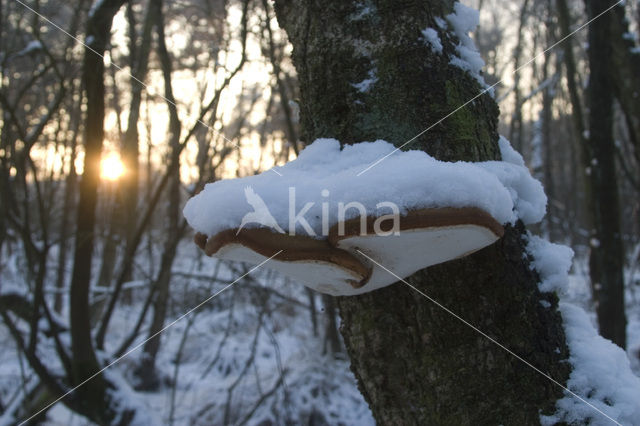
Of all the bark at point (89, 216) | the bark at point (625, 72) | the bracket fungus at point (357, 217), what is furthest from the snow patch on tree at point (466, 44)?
the bark at point (625, 72)

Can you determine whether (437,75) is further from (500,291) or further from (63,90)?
(63,90)

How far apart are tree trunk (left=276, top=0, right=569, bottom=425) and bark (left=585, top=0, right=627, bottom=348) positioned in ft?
9.43

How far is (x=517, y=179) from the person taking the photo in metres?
0.92

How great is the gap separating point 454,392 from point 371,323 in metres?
0.22

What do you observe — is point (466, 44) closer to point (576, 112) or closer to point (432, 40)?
point (432, 40)

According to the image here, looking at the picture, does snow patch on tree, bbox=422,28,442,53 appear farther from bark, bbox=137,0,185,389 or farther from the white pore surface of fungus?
bark, bbox=137,0,185,389

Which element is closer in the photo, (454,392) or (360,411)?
(454,392)

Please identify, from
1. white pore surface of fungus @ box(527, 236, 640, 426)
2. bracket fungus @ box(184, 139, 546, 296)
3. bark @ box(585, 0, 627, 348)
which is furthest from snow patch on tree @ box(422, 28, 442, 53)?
bark @ box(585, 0, 627, 348)

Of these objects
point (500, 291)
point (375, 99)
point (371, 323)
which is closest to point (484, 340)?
point (500, 291)

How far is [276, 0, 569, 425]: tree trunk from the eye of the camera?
0.87 m

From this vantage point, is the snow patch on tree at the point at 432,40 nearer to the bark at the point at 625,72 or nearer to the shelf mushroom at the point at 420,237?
the shelf mushroom at the point at 420,237

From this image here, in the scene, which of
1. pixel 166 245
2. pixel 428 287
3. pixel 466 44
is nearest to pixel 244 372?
pixel 166 245

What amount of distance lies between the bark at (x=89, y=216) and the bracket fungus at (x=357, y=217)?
1828mm

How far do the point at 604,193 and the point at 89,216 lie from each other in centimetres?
368
